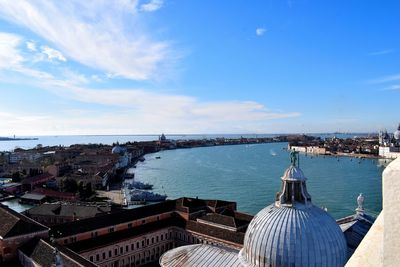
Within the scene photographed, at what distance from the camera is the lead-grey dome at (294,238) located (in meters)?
8.39

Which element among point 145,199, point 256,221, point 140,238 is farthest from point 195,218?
point 145,199

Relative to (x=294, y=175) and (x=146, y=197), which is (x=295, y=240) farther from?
(x=146, y=197)

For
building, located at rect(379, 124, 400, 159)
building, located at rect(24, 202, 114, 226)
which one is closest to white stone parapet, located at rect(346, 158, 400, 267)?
building, located at rect(24, 202, 114, 226)

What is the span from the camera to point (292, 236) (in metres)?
8.52

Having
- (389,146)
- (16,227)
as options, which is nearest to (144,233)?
(16,227)

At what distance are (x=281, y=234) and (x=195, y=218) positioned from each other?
1173 cm

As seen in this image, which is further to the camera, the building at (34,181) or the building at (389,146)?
the building at (389,146)

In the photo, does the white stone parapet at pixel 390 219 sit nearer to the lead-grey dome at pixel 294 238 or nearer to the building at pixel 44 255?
the lead-grey dome at pixel 294 238

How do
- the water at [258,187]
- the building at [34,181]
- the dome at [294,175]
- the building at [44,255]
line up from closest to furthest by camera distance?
the dome at [294,175]
the building at [44,255]
the water at [258,187]
the building at [34,181]

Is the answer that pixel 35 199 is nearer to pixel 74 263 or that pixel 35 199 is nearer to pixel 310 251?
pixel 74 263

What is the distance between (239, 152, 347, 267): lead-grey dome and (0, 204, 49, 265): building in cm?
901

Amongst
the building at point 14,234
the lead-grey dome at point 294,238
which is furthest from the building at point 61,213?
the lead-grey dome at point 294,238

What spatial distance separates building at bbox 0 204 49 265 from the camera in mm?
13766

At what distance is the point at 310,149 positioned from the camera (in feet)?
287
